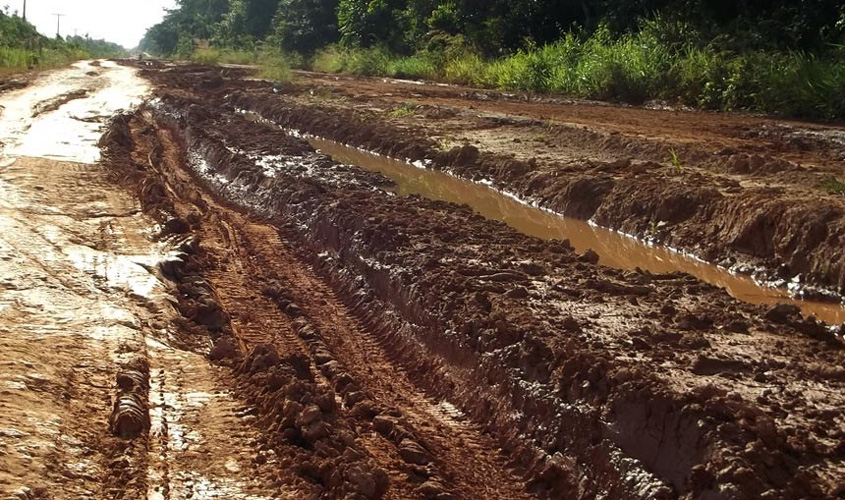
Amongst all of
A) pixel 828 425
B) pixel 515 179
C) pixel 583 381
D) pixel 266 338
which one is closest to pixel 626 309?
pixel 583 381

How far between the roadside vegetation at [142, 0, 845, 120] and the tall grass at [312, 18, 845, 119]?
0.02m

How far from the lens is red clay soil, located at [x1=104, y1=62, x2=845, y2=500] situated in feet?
14.1

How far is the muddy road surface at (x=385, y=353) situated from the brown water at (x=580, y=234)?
9cm

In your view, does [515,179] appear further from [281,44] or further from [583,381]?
[281,44]

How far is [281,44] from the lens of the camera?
4462 centimetres

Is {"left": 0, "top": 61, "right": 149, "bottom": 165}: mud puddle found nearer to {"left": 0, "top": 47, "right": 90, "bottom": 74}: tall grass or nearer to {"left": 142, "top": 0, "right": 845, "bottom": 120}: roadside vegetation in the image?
{"left": 0, "top": 47, "right": 90, "bottom": 74}: tall grass

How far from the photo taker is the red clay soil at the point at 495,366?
4289 mm

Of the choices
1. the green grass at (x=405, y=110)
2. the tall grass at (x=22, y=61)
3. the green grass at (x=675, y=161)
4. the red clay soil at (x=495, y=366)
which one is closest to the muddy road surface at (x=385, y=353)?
the red clay soil at (x=495, y=366)

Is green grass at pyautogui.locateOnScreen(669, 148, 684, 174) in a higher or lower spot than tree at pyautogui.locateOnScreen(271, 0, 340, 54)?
lower

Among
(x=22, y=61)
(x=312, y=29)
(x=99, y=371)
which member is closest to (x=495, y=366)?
(x=99, y=371)

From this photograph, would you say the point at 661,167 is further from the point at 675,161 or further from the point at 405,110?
the point at 405,110

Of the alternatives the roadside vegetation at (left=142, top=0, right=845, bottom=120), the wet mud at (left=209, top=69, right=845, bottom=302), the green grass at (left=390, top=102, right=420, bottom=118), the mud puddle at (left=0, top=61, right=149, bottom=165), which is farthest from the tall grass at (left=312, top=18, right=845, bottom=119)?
the mud puddle at (left=0, top=61, right=149, bottom=165)

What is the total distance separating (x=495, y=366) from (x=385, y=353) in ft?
4.13

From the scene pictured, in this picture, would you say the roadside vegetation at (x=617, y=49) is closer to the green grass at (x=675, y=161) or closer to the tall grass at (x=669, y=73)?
the tall grass at (x=669, y=73)
